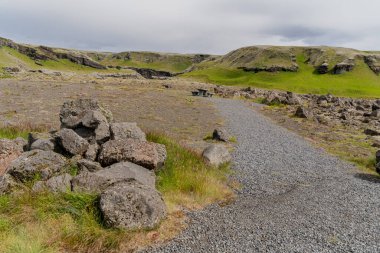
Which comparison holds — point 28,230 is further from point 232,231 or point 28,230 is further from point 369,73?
point 369,73

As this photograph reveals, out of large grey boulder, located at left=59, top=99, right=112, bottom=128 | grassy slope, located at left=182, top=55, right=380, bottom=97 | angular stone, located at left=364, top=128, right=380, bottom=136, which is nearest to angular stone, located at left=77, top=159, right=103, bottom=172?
large grey boulder, located at left=59, top=99, right=112, bottom=128

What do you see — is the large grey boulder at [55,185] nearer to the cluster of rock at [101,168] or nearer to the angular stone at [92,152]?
the cluster of rock at [101,168]

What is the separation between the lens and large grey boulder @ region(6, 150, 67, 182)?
37.1ft

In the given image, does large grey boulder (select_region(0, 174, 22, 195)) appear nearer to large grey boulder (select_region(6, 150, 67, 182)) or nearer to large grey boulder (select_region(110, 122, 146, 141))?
large grey boulder (select_region(6, 150, 67, 182))

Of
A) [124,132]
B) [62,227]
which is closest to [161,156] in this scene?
[124,132]

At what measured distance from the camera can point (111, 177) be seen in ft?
37.4

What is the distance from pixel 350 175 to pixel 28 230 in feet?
53.8

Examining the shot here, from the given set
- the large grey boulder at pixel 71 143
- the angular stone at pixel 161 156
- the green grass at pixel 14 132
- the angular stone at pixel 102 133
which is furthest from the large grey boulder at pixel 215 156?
the green grass at pixel 14 132

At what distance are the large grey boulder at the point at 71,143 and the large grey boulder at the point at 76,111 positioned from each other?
2.63 metres

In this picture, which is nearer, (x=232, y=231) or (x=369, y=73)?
(x=232, y=231)

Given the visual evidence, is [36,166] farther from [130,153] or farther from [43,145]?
[130,153]

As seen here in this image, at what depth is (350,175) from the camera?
1866 cm

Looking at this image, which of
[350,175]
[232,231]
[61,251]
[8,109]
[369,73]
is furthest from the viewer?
[369,73]

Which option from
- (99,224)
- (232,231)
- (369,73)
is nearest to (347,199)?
(232,231)
